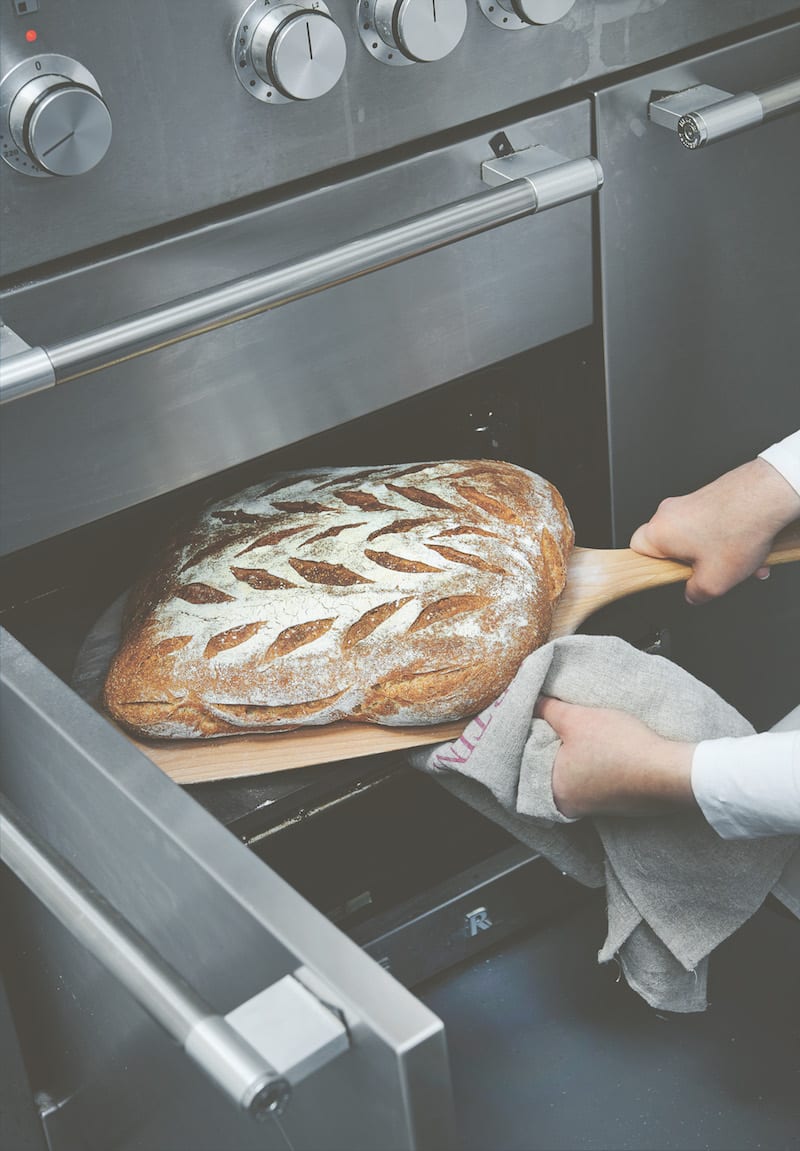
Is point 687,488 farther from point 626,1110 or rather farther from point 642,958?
point 626,1110

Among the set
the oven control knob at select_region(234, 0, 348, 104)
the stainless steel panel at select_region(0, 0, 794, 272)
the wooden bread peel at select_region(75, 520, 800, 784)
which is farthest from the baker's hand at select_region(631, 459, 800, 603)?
the oven control knob at select_region(234, 0, 348, 104)

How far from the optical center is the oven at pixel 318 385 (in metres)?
0.65

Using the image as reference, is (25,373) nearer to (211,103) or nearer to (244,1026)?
(211,103)

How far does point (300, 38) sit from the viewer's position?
0.86m

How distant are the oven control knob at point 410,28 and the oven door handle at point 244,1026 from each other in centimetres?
63

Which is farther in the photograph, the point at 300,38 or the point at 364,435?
the point at 364,435

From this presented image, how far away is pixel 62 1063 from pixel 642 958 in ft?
1.62

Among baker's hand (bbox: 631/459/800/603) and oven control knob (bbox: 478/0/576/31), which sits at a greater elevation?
oven control knob (bbox: 478/0/576/31)

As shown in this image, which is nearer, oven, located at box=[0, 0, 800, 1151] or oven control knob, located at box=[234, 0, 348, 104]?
oven, located at box=[0, 0, 800, 1151]

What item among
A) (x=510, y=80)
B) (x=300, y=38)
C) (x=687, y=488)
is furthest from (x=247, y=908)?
(x=687, y=488)

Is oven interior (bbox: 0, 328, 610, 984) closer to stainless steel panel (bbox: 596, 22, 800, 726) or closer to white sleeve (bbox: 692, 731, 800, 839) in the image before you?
stainless steel panel (bbox: 596, 22, 800, 726)

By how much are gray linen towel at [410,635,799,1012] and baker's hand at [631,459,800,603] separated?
13 centimetres

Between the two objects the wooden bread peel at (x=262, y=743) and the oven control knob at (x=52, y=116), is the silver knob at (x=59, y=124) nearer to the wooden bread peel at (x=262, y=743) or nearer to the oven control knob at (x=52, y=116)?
the oven control knob at (x=52, y=116)

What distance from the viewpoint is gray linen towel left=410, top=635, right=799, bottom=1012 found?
3.23 feet
